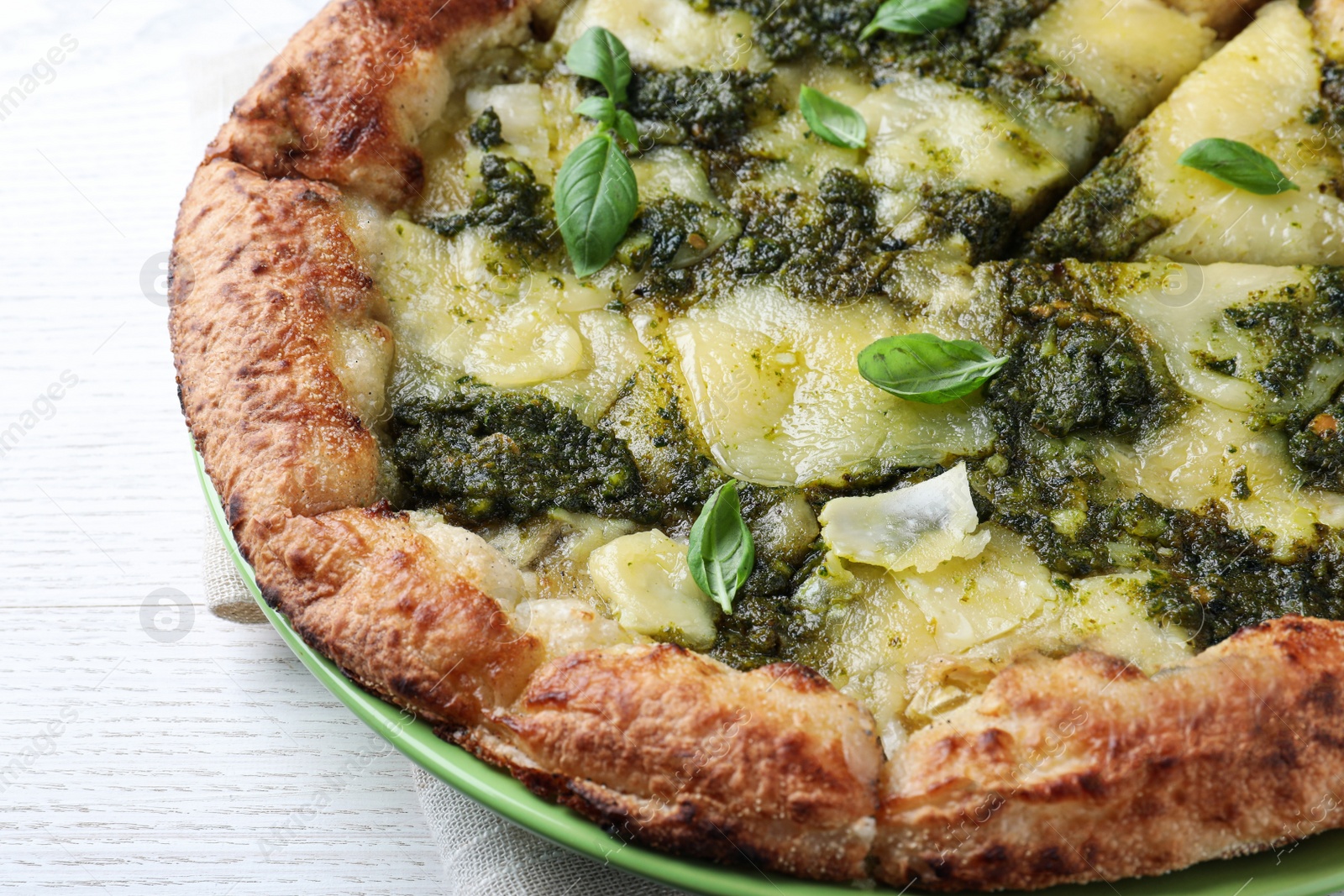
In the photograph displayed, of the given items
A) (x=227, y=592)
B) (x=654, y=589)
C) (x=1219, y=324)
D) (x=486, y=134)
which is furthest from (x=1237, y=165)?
(x=227, y=592)

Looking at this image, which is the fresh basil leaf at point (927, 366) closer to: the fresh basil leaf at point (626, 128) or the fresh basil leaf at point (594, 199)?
the fresh basil leaf at point (594, 199)

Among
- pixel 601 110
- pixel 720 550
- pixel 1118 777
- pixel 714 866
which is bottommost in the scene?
pixel 714 866

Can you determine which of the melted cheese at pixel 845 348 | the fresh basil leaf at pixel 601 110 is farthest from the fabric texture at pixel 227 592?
the fresh basil leaf at pixel 601 110

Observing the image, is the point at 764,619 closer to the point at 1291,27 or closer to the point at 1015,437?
the point at 1015,437

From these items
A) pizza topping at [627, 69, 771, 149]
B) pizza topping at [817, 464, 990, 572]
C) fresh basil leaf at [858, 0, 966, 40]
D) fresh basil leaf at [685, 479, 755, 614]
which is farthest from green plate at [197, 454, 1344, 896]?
fresh basil leaf at [858, 0, 966, 40]

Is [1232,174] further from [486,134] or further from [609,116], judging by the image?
[486,134]

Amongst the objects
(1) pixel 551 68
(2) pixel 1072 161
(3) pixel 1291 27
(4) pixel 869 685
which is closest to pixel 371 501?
(4) pixel 869 685

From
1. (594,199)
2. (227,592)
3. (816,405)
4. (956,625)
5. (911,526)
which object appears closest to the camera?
(956,625)
